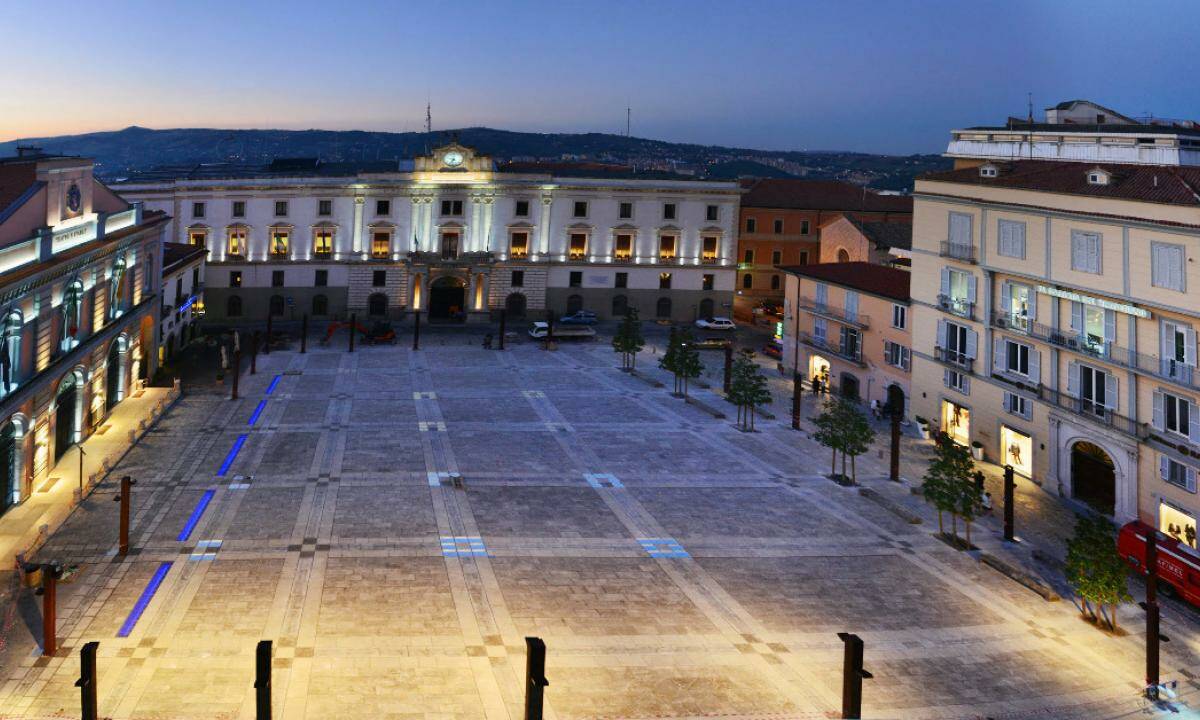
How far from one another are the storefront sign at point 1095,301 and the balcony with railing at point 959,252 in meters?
4.78

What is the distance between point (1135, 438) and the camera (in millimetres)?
35906

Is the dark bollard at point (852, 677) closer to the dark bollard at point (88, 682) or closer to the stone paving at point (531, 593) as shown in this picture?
the stone paving at point (531, 593)

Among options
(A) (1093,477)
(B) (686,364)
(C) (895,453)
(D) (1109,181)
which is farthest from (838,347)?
(D) (1109,181)

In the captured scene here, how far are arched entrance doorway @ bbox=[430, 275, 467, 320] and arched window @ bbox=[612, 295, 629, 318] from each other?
14195 millimetres

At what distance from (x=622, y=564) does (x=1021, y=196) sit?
26637mm

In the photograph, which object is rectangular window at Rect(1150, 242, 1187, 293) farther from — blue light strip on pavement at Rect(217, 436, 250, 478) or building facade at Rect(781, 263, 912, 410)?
blue light strip on pavement at Rect(217, 436, 250, 478)

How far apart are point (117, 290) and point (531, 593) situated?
32.8 m

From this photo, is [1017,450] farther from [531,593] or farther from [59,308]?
[59,308]

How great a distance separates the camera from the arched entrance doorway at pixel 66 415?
3898cm

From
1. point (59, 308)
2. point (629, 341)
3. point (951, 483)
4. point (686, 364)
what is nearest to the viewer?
point (951, 483)

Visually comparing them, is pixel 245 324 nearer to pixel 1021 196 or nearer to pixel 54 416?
pixel 54 416

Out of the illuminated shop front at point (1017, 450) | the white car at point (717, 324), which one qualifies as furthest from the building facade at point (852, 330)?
the white car at point (717, 324)

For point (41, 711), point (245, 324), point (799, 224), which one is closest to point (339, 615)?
point (41, 711)

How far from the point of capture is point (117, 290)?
47.6 metres
